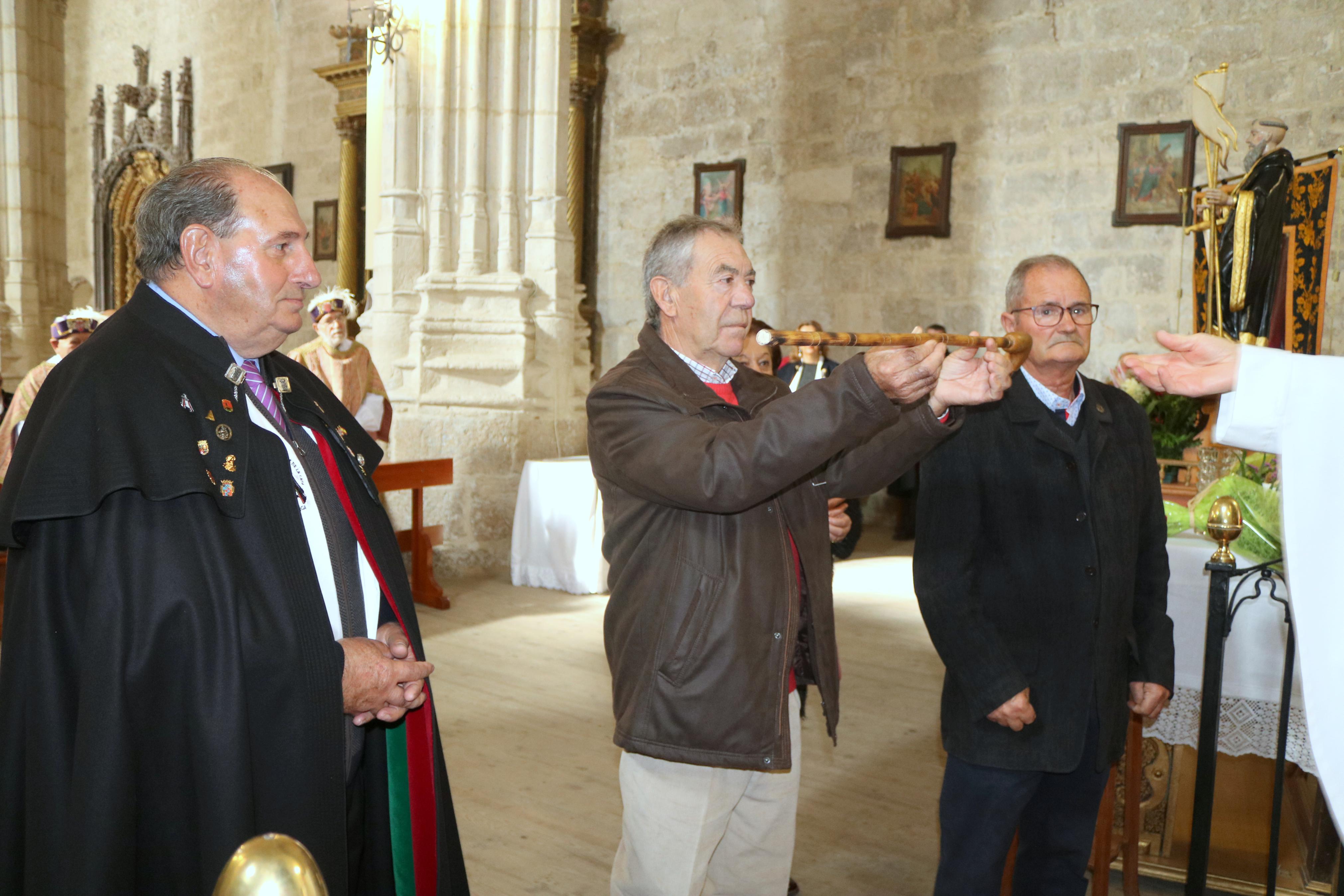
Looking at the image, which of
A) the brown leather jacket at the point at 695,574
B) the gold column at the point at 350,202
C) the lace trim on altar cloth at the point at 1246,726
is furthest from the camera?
the gold column at the point at 350,202

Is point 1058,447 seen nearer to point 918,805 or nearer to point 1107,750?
point 1107,750

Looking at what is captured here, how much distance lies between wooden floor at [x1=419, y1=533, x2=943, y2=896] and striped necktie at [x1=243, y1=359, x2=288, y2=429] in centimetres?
129

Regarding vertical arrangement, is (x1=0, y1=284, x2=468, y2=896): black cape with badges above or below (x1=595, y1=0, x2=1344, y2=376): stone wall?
below

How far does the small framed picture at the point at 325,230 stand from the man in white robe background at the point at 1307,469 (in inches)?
437

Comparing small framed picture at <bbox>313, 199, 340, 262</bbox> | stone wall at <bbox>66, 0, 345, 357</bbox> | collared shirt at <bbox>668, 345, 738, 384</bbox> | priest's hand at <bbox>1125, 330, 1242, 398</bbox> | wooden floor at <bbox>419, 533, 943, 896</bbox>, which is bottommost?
wooden floor at <bbox>419, 533, 943, 896</bbox>

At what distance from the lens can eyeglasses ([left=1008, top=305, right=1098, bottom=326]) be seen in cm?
218

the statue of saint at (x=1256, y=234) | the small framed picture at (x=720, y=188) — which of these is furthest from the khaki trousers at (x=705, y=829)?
the small framed picture at (x=720, y=188)

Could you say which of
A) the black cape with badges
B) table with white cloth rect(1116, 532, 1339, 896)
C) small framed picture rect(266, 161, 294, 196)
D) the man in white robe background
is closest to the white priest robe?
the man in white robe background

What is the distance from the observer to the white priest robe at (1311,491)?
1.31m

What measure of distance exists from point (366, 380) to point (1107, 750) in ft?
16.1

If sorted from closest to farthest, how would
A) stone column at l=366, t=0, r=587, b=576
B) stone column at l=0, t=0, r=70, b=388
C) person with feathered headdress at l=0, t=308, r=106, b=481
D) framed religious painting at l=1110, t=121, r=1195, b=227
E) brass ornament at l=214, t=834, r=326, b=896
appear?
brass ornament at l=214, t=834, r=326, b=896, person with feathered headdress at l=0, t=308, r=106, b=481, stone column at l=366, t=0, r=587, b=576, framed religious painting at l=1110, t=121, r=1195, b=227, stone column at l=0, t=0, r=70, b=388

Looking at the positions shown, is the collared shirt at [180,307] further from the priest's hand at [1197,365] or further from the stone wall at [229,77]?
the stone wall at [229,77]

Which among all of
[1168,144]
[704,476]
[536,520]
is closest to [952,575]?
[704,476]

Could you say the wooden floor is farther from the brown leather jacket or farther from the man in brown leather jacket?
the brown leather jacket
